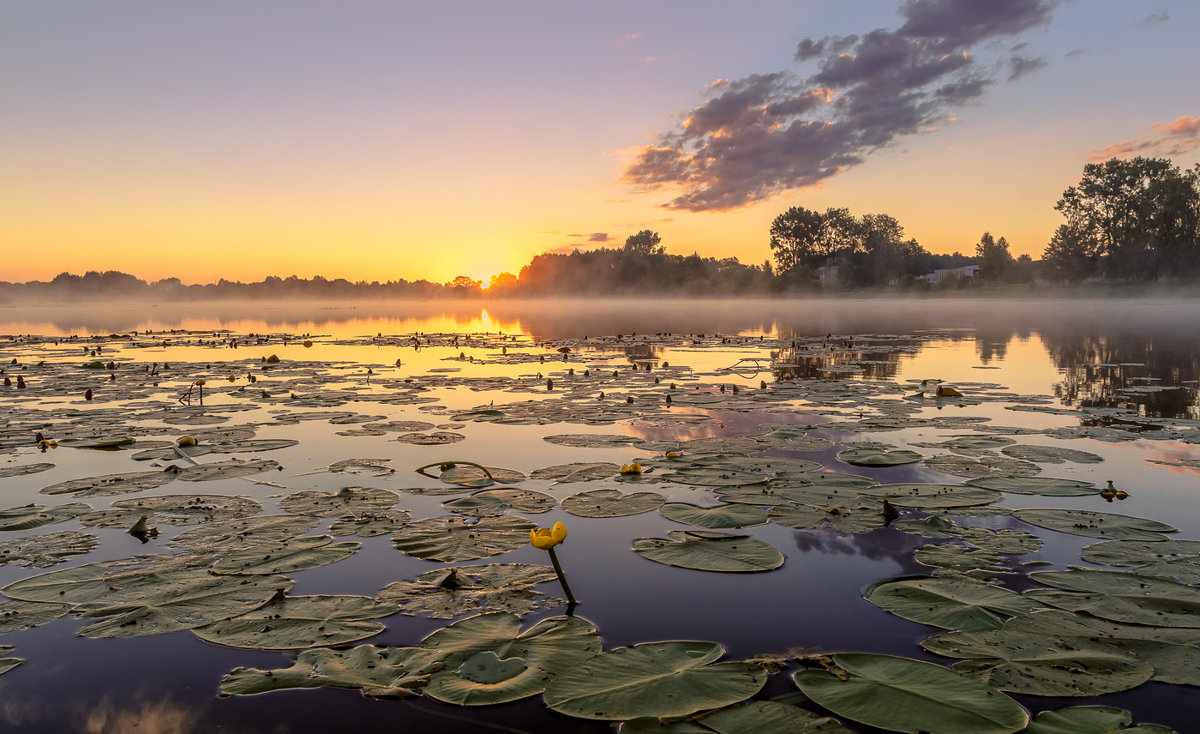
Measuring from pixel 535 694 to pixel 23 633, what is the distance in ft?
9.26

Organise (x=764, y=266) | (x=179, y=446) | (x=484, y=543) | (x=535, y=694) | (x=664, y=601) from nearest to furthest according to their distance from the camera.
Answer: (x=535, y=694)
(x=664, y=601)
(x=484, y=543)
(x=179, y=446)
(x=764, y=266)

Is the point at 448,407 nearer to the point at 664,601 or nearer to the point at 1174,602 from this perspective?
the point at 664,601

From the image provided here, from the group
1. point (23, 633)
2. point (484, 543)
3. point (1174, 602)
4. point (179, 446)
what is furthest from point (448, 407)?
point (1174, 602)

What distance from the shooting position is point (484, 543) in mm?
4645

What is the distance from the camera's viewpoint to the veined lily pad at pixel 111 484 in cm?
588

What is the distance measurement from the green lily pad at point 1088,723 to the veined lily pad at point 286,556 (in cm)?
396

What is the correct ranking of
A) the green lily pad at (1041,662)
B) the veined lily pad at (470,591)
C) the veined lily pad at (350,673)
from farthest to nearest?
the veined lily pad at (470,591) → the veined lily pad at (350,673) → the green lily pad at (1041,662)

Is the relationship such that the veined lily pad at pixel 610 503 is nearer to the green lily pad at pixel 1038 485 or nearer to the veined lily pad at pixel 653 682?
the veined lily pad at pixel 653 682

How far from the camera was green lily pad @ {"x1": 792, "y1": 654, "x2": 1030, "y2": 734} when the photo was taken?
8.25ft

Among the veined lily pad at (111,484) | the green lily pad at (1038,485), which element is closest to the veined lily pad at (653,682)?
the green lily pad at (1038,485)

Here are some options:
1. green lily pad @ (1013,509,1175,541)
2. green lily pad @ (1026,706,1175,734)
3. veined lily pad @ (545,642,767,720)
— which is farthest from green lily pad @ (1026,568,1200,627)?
veined lily pad @ (545,642,767,720)

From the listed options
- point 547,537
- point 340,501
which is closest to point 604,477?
point 340,501

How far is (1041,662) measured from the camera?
297 cm

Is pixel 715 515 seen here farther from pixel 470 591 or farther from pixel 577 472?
pixel 470 591
